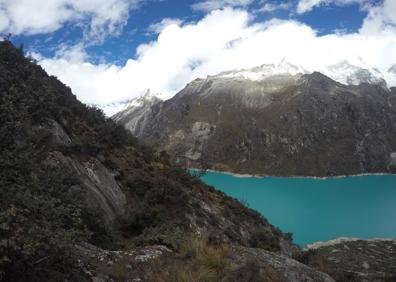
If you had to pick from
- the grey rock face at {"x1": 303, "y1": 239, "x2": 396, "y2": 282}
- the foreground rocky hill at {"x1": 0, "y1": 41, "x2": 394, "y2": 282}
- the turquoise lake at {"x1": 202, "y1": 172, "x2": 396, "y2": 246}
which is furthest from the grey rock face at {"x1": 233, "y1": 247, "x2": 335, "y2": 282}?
the turquoise lake at {"x1": 202, "y1": 172, "x2": 396, "y2": 246}

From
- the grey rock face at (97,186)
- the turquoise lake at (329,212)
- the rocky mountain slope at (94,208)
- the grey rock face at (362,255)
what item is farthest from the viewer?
the turquoise lake at (329,212)

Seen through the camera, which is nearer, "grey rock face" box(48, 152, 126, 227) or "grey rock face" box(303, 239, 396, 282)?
"grey rock face" box(48, 152, 126, 227)

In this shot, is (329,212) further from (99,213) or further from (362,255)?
(99,213)

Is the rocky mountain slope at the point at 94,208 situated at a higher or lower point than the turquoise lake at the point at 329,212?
lower

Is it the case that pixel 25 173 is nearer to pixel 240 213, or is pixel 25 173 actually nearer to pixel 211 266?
pixel 211 266

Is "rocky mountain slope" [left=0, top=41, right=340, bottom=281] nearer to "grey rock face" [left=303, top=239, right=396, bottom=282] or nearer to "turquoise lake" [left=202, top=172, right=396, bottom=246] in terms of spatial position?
"grey rock face" [left=303, top=239, right=396, bottom=282]

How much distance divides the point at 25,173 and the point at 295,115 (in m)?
194

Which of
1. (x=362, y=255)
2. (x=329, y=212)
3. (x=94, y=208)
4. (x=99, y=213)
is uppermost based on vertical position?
(x=329, y=212)

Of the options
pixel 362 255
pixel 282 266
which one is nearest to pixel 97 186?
pixel 282 266

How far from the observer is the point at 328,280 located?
933cm

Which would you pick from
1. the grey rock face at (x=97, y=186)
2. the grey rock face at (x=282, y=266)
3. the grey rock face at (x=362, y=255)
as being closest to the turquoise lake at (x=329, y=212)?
the grey rock face at (x=362, y=255)

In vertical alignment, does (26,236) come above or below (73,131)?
below

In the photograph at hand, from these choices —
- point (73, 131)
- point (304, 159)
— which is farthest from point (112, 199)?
point (304, 159)

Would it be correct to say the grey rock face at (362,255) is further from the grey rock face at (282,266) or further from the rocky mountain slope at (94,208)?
the grey rock face at (282,266)
